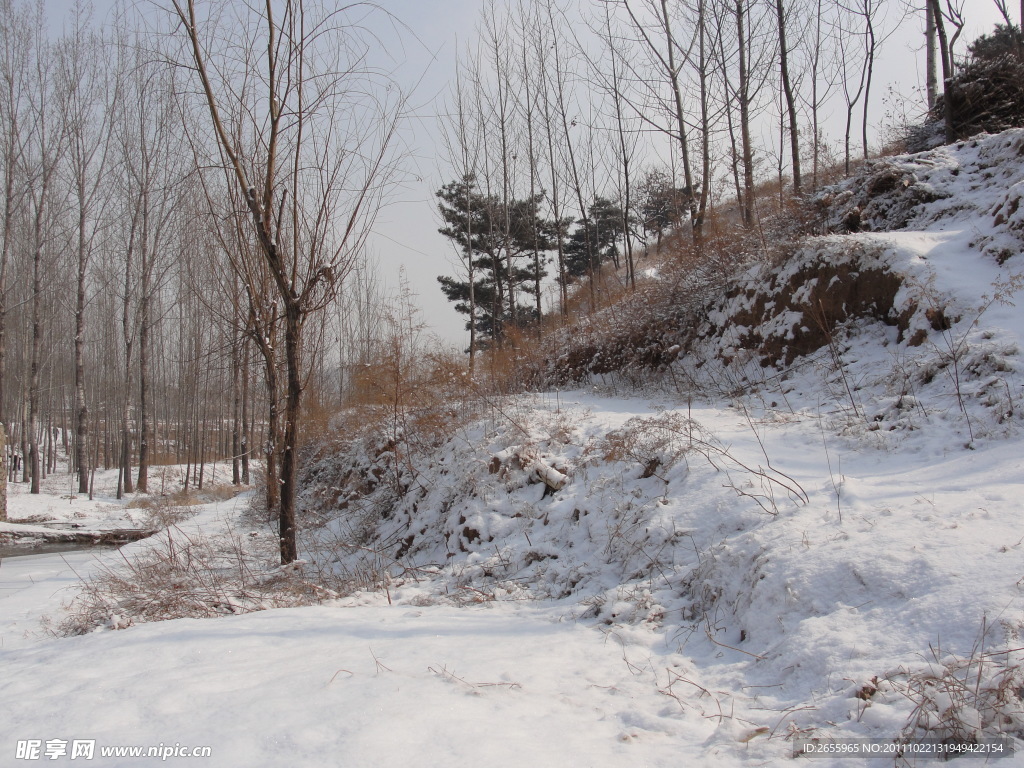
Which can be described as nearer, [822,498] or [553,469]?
[822,498]

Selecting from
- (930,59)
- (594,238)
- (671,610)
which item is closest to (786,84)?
(930,59)

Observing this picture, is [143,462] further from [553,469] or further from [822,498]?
[822,498]

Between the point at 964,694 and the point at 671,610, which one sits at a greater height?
the point at 964,694

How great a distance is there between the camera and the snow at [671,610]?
1939 millimetres

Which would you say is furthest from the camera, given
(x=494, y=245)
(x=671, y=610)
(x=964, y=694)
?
(x=494, y=245)

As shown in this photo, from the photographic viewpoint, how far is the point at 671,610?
3.27 m

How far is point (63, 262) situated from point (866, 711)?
28304mm

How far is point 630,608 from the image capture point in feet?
11.1

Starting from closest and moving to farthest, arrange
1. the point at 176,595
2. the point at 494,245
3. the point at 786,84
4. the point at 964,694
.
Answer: the point at 964,694 < the point at 176,595 < the point at 786,84 < the point at 494,245

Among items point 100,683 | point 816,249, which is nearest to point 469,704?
point 100,683

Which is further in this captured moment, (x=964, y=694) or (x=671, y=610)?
(x=671, y=610)

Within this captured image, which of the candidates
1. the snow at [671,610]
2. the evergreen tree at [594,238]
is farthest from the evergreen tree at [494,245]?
the snow at [671,610]

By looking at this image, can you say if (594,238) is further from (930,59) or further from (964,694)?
(964,694)

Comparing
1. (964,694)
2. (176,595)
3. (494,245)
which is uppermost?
(494,245)
